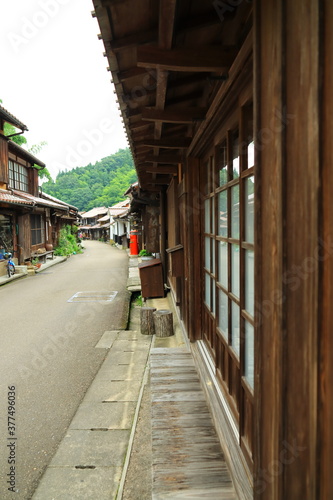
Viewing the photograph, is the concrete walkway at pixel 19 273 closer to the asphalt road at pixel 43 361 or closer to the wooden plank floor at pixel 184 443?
the asphalt road at pixel 43 361

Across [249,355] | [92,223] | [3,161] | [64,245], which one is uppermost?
[3,161]

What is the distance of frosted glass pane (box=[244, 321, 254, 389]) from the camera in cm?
223

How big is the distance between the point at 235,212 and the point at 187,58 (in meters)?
1.14

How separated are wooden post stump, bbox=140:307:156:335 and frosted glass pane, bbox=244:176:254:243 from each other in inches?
205

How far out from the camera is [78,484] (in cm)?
301

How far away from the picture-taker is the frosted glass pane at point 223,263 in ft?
10.0

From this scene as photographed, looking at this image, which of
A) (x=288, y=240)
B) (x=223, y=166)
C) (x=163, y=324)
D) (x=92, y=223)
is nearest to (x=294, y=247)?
(x=288, y=240)

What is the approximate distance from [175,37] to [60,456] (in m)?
3.81

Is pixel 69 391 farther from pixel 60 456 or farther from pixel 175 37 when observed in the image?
pixel 175 37

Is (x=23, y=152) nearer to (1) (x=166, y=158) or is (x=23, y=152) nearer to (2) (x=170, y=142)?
(1) (x=166, y=158)

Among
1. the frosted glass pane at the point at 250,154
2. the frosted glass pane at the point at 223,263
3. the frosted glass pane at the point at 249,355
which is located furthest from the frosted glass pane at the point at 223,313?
the frosted glass pane at the point at 250,154

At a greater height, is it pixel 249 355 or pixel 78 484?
pixel 249 355

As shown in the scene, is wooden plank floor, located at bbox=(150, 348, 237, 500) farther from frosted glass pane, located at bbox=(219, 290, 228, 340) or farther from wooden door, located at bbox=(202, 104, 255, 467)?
frosted glass pane, located at bbox=(219, 290, 228, 340)

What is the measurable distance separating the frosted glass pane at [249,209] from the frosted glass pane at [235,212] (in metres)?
0.29
